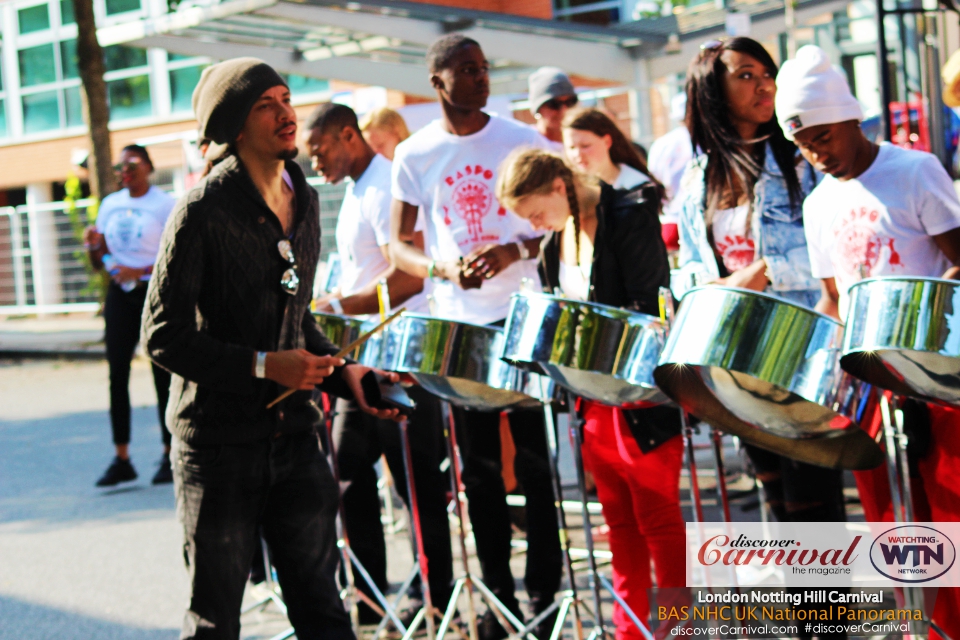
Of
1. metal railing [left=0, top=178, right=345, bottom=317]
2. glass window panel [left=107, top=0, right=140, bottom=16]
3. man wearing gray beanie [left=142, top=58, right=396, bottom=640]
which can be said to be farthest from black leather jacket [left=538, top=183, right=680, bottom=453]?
glass window panel [left=107, top=0, right=140, bottom=16]

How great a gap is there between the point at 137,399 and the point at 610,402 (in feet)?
20.4

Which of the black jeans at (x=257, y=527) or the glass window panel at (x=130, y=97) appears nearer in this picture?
the black jeans at (x=257, y=527)

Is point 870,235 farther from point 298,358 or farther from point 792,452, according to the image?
point 298,358

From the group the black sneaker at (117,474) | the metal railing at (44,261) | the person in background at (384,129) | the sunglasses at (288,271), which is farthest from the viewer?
the metal railing at (44,261)

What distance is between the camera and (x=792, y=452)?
2.29 metres

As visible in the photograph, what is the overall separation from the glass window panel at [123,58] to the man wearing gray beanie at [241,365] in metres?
15.7

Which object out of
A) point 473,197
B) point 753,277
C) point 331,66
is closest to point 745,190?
point 753,277

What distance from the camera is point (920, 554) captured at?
2.12 meters

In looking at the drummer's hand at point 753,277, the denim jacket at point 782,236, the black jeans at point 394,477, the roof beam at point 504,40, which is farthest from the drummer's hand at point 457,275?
the roof beam at point 504,40

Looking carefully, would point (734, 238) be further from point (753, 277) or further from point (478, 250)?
point (478, 250)

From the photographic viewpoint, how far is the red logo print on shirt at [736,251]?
2.65m

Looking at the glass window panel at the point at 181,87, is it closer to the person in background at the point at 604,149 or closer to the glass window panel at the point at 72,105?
the glass window panel at the point at 72,105

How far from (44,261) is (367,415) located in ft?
41.1

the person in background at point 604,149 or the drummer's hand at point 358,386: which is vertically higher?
the person in background at point 604,149
